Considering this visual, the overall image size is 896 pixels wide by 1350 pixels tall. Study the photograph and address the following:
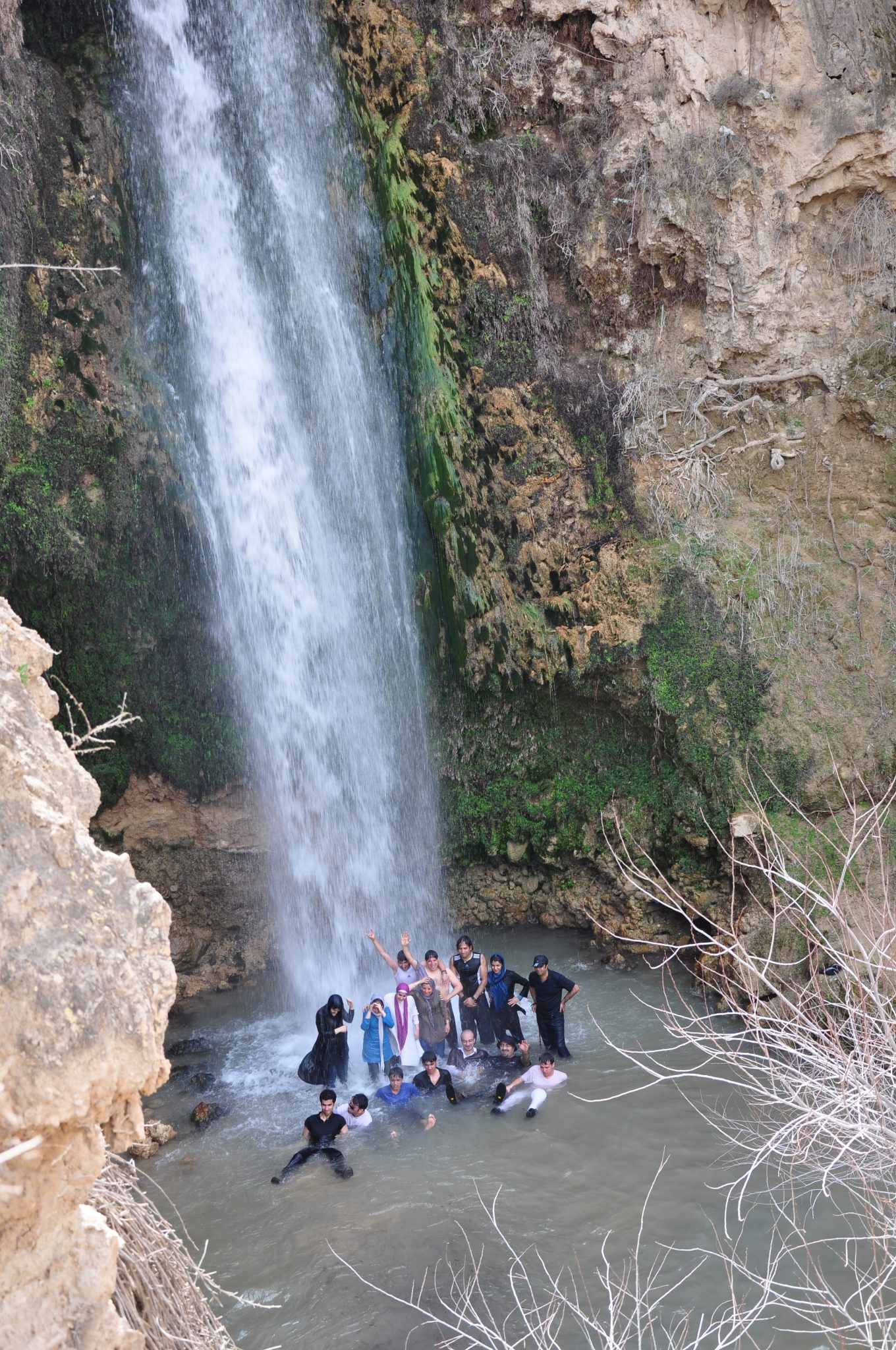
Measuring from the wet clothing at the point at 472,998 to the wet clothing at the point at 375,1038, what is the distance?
0.74m

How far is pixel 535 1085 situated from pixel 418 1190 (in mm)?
1636

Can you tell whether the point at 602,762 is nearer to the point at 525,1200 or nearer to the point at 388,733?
the point at 388,733

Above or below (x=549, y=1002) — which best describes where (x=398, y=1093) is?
below

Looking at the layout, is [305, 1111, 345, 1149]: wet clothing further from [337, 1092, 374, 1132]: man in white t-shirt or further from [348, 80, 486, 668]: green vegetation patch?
[348, 80, 486, 668]: green vegetation patch

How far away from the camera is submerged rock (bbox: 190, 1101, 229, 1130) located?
8.47 meters

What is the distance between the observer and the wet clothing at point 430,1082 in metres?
8.57

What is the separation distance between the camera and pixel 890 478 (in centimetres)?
1103

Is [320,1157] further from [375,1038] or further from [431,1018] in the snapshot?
[431,1018]

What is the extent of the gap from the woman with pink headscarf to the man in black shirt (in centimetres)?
117

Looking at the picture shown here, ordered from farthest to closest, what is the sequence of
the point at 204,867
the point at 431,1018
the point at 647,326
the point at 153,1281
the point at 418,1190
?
1. the point at 204,867
2. the point at 647,326
3. the point at 431,1018
4. the point at 418,1190
5. the point at 153,1281

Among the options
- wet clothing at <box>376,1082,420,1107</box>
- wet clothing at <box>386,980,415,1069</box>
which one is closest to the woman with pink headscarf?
wet clothing at <box>386,980,415,1069</box>

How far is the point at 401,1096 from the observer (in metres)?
8.53

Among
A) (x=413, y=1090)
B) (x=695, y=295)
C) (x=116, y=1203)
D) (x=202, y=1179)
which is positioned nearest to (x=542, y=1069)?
(x=413, y=1090)

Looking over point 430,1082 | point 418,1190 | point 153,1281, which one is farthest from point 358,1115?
point 153,1281
